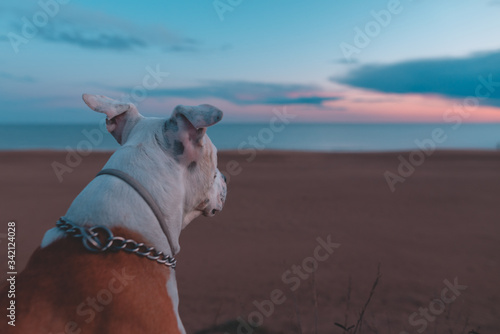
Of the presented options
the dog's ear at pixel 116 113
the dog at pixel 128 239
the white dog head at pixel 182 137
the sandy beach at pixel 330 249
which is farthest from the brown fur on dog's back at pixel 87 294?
the sandy beach at pixel 330 249

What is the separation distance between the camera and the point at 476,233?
23.8 ft

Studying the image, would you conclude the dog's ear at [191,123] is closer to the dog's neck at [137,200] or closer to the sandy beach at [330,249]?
the dog's neck at [137,200]

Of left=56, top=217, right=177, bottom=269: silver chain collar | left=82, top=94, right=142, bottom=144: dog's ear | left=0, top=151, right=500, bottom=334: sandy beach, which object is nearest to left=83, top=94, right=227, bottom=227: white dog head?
left=82, top=94, right=142, bottom=144: dog's ear

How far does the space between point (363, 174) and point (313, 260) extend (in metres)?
8.22

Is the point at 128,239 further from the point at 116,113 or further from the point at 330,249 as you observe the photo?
the point at 330,249

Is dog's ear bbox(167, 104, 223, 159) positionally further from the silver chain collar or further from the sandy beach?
the sandy beach

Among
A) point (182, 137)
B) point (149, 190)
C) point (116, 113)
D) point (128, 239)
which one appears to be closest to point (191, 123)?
point (182, 137)

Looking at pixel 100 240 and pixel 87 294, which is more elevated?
pixel 100 240

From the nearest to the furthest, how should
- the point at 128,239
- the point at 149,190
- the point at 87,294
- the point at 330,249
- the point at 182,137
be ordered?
1. the point at 87,294
2. the point at 128,239
3. the point at 149,190
4. the point at 182,137
5. the point at 330,249

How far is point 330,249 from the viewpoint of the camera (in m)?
6.39

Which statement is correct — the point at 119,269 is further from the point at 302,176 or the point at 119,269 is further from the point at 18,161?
the point at 18,161

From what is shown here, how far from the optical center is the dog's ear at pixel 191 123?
62.5 inches

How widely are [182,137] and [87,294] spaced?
2.44 feet

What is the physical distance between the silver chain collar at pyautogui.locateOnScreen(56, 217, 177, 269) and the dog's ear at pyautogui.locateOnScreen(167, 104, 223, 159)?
467mm
